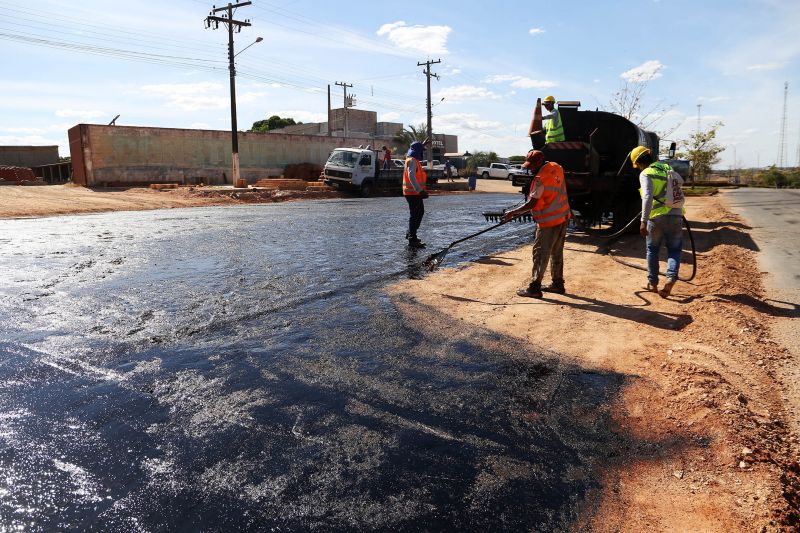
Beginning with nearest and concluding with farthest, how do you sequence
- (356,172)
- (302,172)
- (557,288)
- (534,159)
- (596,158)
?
(534,159)
(557,288)
(596,158)
(356,172)
(302,172)

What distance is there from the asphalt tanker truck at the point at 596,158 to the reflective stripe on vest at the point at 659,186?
148 inches

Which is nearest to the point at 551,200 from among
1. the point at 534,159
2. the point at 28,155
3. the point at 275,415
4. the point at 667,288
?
the point at 534,159

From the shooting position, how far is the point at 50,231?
1224 cm

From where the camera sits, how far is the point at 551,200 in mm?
6449

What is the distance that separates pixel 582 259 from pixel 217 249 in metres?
6.52

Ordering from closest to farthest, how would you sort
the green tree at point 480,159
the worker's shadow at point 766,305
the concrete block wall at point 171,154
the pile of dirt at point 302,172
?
1. the worker's shadow at point 766,305
2. the concrete block wall at point 171,154
3. the pile of dirt at point 302,172
4. the green tree at point 480,159

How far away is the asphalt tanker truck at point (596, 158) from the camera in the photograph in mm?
10406

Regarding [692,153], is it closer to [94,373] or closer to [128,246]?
[128,246]

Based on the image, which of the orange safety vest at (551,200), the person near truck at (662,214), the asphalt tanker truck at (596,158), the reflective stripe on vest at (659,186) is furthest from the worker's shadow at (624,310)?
the asphalt tanker truck at (596,158)

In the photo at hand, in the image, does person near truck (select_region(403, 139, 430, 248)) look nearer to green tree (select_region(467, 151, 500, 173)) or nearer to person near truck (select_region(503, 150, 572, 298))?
person near truck (select_region(503, 150, 572, 298))

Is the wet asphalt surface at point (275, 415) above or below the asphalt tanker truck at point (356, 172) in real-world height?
below

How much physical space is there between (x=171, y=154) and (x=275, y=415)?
31345 mm

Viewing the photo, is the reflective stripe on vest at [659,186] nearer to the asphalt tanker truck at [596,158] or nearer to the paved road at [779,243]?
the paved road at [779,243]

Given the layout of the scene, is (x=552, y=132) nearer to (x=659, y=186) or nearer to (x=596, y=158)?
(x=596, y=158)
